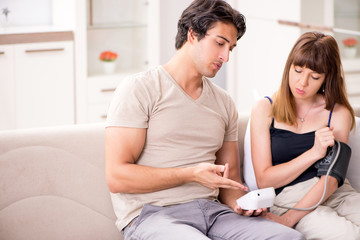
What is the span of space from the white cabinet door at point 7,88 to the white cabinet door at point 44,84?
0.03m

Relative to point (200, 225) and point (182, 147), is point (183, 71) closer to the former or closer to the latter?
point (182, 147)

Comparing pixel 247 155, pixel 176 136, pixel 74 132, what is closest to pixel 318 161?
pixel 247 155

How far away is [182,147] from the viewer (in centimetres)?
189

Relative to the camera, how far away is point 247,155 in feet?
7.11

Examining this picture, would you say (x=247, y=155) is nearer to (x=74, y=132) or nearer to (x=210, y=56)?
(x=210, y=56)

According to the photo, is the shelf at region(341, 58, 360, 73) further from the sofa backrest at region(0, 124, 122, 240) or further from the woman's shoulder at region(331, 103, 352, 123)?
the sofa backrest at region(0, 124, 122, 240)

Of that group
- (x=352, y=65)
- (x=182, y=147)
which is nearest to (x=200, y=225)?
(x=182, y=147)

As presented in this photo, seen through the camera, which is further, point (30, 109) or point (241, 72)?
point (241, 72)

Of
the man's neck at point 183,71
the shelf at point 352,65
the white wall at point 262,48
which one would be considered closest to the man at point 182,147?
the man's neck at point 183,71

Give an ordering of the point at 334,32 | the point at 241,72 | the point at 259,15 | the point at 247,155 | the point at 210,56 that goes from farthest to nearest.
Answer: the point at 241,72
the point at 259,15
the point at 334,32
the point at 247,155
the point at 210,56

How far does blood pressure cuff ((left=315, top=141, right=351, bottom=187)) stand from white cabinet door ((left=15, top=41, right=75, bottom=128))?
2256mm

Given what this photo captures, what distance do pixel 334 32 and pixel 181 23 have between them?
162cm

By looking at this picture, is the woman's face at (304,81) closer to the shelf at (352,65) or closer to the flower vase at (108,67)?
the shelf at (352,65)

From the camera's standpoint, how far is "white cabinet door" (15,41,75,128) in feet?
12.1
